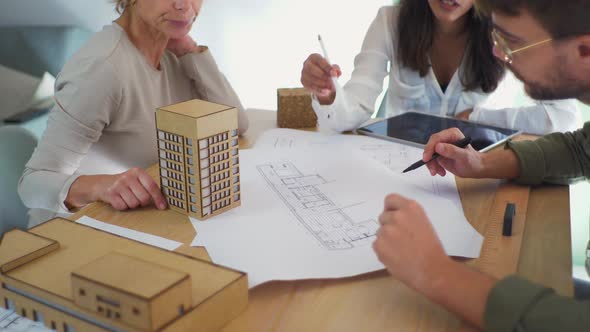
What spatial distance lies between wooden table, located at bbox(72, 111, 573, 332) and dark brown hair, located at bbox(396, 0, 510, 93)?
81 centimetres

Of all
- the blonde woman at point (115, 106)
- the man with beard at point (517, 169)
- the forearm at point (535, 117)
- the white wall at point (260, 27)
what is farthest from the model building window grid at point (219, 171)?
the white wall at point (260, 27)

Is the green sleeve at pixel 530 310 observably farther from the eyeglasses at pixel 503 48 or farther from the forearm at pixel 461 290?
the eyeglasses at pixel 503 48

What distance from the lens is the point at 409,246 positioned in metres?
0.59

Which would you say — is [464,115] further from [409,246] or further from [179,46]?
[409,246]

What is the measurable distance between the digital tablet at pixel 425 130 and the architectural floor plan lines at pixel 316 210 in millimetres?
317

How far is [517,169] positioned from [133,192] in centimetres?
66

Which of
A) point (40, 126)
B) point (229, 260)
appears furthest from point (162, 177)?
point (40, 126)

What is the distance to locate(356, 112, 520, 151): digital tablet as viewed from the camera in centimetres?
116

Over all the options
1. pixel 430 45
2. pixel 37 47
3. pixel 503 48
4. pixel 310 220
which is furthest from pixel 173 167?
pixel 37 47

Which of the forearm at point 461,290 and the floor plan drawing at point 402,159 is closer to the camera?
the forearm at point 461,290

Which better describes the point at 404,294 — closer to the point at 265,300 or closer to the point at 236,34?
the point at 265,300

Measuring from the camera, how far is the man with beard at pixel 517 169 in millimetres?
533

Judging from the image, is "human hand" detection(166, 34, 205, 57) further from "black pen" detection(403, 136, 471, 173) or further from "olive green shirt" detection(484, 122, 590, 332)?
"olive green shirt" detection(484, 122, 590, 332)

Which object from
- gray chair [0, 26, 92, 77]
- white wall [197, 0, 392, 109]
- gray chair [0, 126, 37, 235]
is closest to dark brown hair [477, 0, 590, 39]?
gray chair [0, 126, 37, 235]
